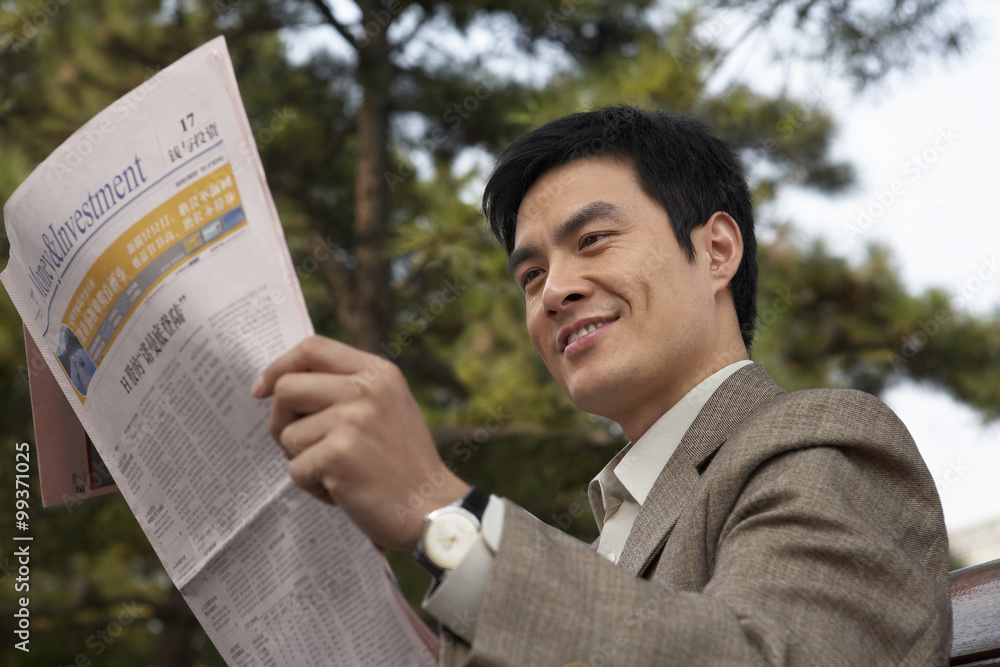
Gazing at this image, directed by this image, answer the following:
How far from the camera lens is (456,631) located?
77cm

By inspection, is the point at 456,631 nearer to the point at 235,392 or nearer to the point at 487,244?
the point at 235,392

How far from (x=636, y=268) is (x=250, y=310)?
2.18 feet

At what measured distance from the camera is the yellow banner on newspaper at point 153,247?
860mm

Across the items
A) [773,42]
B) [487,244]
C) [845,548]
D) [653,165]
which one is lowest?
[487,244]

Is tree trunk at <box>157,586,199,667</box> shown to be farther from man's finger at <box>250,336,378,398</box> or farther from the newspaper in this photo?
man's finger at <box>250,336,378,398</box>

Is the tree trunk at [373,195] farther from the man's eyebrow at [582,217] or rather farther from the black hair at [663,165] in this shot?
the man's eyebrow at [582,217]

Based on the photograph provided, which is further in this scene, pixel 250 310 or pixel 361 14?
pixel 361 14

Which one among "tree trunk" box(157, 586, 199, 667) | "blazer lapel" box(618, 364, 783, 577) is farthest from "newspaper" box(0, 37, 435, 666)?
"tree trunk" box(157, 586, 199, 667)

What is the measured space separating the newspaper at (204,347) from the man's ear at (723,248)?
845mm

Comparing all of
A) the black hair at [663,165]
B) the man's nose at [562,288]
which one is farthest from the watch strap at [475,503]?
the black hair at [663,165]

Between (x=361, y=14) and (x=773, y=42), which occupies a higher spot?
(x=773, y=42)

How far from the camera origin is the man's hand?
774 mm

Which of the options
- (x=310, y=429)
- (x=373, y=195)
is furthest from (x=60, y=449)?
(x=373, y=195)

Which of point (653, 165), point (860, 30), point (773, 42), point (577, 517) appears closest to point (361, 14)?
point (773, 42)
